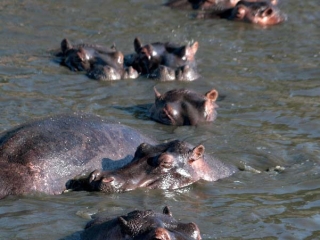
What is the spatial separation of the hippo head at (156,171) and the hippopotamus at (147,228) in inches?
60.3

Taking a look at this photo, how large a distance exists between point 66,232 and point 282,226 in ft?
5.29

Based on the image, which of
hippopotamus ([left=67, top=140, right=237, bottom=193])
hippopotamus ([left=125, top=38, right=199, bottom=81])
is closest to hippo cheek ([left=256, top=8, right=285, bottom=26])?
hippopotamus ([left=125, top=38, right=199, bottom=81])

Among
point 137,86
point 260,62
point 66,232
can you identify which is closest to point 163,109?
point 137,86

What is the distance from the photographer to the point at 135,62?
12.5 metres

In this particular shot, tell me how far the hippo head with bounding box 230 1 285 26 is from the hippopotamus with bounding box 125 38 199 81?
2.93 m

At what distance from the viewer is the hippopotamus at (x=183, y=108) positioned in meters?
10.2

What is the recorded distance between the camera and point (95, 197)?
23.4ft

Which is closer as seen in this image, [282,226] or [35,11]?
[282,226]

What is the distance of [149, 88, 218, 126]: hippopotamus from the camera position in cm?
1017

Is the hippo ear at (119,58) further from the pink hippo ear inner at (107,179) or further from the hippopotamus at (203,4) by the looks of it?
the pink hippo ear inner at (107,179)

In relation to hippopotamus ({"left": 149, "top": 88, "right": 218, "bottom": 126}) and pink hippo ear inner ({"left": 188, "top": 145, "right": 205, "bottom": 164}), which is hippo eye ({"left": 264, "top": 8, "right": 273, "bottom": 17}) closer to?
hippopotamus ({"left": 149, "top": 88, "right": 218, "bottom": 126})

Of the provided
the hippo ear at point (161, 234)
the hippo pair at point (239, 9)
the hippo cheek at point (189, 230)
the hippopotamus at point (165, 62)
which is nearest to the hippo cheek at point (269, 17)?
the hippo pair at point (239, 9)

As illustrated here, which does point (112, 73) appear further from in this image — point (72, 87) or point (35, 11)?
point (35, 11)

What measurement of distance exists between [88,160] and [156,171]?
1.90ft
